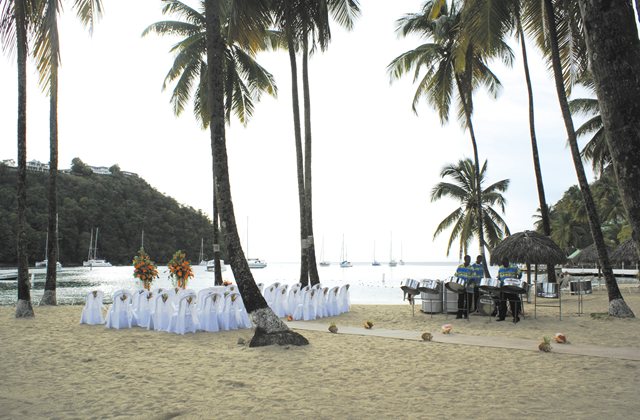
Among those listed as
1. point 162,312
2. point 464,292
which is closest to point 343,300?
point 464,292

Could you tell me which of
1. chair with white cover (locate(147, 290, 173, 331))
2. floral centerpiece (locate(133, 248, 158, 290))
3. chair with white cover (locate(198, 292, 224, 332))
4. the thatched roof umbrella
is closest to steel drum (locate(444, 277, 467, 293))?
the thatched roof umbrella

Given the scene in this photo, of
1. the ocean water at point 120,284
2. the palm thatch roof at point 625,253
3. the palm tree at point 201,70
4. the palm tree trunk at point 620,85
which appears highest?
the palm tree at point 201,70

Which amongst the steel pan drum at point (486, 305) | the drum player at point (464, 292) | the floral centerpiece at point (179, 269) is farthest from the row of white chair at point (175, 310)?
the steel pan drum at point (486, 305)

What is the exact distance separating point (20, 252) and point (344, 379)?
398 inches

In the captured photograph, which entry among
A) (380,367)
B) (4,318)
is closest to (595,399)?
(380,367)

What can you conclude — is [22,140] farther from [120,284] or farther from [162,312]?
[120,284]

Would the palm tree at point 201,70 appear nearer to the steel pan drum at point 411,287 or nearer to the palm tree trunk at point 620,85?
the steel pan drum at point 411,287

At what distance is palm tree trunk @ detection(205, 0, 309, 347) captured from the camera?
8.27m

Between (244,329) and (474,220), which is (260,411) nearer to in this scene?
(244,329)

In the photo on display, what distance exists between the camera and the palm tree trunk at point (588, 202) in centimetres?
1250

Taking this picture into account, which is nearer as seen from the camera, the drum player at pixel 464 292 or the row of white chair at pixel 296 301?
the drum player at pixel 464 292

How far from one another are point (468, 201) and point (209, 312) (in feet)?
68.5

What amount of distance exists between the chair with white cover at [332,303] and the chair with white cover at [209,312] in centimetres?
393

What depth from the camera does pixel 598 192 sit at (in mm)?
44469
